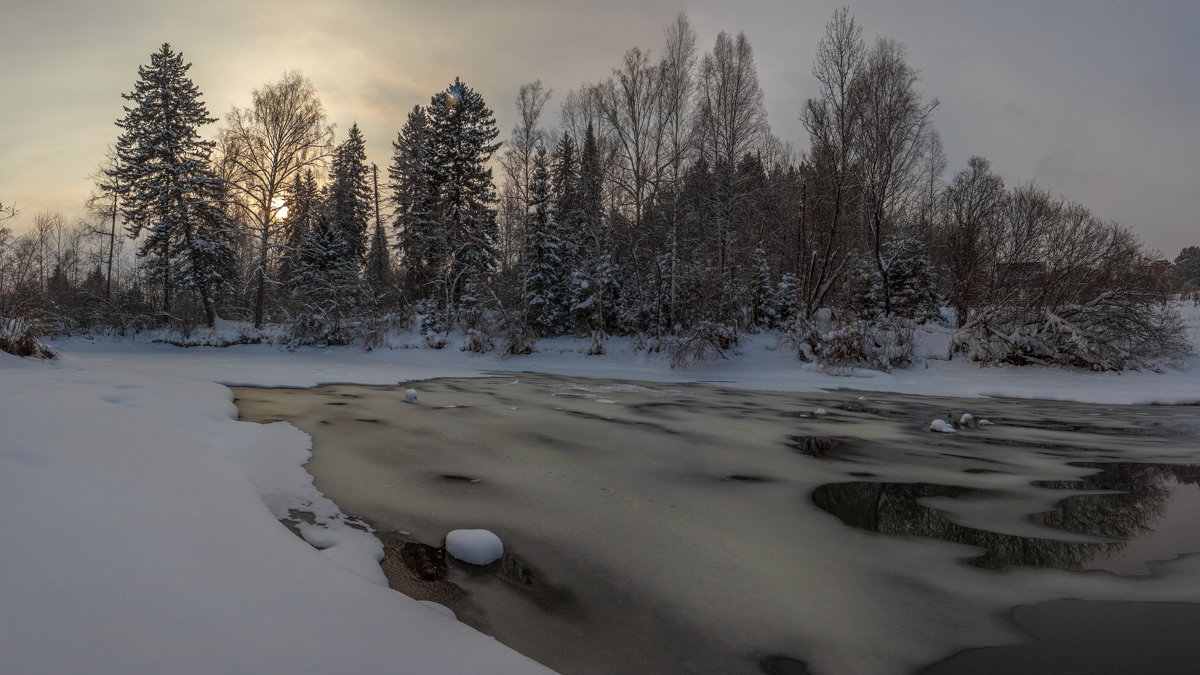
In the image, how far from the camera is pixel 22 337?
26.8 feet

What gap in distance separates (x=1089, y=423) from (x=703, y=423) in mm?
5951

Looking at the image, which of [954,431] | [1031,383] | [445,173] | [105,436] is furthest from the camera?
[445,173]

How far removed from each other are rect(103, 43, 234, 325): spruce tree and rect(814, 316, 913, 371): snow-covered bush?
80.9ft

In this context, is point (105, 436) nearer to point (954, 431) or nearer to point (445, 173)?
point (954, 431)

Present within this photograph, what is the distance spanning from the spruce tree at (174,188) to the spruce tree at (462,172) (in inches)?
373

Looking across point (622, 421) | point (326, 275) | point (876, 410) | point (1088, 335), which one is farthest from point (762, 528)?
point (326, 275)

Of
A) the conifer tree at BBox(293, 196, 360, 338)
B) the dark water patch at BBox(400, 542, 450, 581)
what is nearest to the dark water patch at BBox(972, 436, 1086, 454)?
the dark water patch at BBox(400, 542, 450, 581)

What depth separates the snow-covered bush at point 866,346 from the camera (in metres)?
15.3

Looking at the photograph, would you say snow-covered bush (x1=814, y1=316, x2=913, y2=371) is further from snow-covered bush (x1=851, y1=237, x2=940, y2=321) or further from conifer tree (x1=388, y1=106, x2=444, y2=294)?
conifer tree (x1=388, y1=106, x2=444, y2=294)

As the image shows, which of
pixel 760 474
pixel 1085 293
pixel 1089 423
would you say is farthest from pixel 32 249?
pixel 1085 293

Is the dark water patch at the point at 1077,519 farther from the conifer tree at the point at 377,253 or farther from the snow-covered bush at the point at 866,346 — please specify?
the conifer tree at the point at 377,253

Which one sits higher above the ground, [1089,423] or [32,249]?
[32,249]

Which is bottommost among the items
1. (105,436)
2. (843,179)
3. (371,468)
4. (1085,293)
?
(371,468)

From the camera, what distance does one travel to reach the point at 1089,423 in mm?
7844
